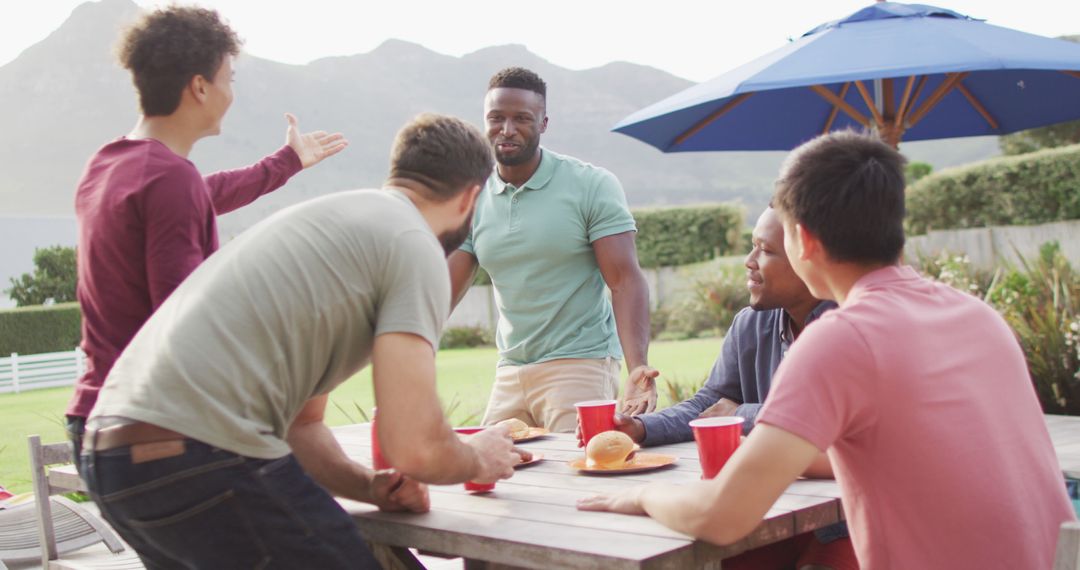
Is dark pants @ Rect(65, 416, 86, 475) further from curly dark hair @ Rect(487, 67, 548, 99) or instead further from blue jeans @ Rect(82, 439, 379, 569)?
curly dark hair @ Rect(487, 67, 548, 99)

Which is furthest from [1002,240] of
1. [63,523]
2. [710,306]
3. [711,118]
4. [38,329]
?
[38,329]

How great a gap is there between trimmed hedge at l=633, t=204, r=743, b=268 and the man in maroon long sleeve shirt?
1843cm

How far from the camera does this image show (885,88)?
691 centimetres

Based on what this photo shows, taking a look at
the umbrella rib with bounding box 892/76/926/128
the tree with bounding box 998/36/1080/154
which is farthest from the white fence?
the tree with bounding box 998/36/1080/154

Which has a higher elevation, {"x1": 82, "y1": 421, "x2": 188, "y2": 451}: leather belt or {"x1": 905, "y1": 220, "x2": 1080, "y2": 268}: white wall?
{"x1": 82, "y1": 421, "x2": 188, "y2": 451}: leather belt

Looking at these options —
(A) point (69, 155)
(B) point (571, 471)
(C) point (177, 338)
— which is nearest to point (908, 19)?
(B) point (571, 471)

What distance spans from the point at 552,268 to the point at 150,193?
206 centimetres

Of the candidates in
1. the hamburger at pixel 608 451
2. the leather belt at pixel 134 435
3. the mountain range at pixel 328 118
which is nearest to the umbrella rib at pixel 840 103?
the hamburger at pixel 608 451

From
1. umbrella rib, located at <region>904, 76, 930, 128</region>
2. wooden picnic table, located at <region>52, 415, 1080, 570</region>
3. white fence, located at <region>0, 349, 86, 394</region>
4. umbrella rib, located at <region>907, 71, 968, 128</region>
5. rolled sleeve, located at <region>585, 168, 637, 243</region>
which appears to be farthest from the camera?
white fence, located at <region>0, 349, 86, 394</region>

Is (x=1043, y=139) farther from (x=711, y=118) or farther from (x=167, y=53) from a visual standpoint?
(x=167, y=53)

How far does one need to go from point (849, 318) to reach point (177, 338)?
1163 mm

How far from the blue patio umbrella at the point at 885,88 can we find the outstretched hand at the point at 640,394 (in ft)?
8.16

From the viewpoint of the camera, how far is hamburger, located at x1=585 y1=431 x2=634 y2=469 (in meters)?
2.56

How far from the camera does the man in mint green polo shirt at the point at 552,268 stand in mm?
4059
